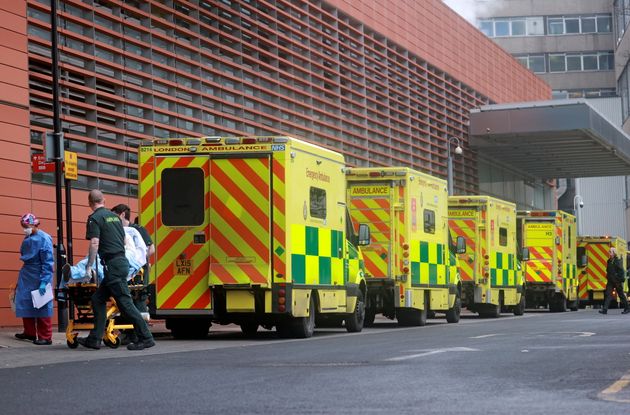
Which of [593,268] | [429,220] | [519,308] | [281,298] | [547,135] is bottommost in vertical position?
[519,308]

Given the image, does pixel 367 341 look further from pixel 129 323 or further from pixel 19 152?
pixel 19 152

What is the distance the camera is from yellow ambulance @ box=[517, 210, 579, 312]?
115ft

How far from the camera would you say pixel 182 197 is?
17.9 m

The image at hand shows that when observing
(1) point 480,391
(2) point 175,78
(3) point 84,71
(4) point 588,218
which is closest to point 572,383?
(1) point 480,391

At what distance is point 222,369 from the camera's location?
445 inches

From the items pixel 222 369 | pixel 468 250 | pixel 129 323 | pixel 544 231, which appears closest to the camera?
pixel 222 369

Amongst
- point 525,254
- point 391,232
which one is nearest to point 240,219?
point 391,232

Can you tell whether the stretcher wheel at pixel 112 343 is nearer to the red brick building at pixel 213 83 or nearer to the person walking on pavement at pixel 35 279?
the person walking on pavement at pixel 35 279

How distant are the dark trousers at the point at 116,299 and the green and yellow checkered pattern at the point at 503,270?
Answer: 15.9 metres

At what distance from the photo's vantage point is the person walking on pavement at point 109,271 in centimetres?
1487

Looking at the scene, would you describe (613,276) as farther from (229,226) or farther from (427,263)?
(229,226)

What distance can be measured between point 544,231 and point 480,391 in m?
A: 27.0

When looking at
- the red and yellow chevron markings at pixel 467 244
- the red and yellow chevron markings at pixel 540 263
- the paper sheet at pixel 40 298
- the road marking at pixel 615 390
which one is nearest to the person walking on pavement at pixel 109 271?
the paper sheet at pixel 40 298

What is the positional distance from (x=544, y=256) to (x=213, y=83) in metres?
11.8
